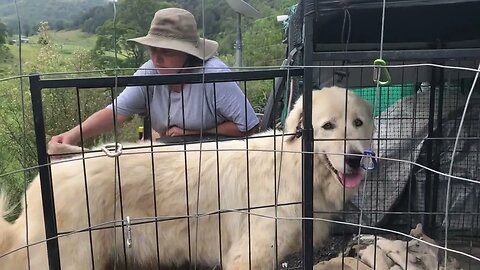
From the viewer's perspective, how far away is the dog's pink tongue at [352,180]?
2.51m

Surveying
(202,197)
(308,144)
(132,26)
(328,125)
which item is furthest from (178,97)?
(308,144)

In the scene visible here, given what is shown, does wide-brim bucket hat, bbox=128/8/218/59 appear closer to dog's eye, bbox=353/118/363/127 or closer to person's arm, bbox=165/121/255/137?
person's arm, bbox=165/121/255/137

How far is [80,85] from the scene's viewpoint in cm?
193

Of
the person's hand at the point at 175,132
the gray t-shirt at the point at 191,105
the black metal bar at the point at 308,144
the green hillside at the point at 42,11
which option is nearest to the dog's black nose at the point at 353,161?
the black metal bar at the point at 308,144

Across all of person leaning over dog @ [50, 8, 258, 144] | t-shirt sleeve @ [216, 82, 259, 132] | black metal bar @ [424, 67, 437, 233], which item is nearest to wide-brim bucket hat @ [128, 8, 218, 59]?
person leaning over dog @ [50, 8, 258, 144]

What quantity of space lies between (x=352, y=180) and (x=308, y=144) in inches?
19.5

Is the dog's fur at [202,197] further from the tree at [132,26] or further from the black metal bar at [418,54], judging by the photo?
the tree at [132,26]

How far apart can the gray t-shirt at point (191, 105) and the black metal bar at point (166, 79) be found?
86 centimetres

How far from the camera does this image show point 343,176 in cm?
251

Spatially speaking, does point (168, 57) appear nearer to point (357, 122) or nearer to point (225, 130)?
point (225, 130)

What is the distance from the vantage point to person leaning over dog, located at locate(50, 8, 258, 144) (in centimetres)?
296

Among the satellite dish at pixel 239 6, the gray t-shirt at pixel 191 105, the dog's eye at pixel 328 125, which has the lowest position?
the dog's eye at pixel 328 125

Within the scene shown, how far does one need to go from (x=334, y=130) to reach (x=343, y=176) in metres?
0.21

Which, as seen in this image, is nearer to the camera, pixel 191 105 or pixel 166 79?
pixel 166 79
